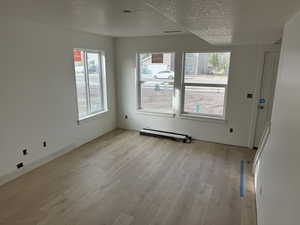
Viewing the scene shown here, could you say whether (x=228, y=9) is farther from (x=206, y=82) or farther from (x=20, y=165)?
(x=20, y=165)

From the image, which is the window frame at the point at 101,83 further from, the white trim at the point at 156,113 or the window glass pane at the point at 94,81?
the white trim at the point at 156,113

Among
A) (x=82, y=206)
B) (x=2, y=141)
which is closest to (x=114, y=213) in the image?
(x=82, y=206)

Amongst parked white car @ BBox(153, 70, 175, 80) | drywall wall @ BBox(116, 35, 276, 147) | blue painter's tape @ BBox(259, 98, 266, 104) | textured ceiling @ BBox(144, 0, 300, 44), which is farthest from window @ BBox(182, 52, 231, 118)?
textured ceiling @ BBox(144, 0, 300, 44)

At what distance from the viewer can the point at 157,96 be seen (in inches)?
214

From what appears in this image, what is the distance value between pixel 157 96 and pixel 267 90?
252cm

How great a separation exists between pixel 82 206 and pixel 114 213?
456 mm

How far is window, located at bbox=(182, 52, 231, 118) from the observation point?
4617mm

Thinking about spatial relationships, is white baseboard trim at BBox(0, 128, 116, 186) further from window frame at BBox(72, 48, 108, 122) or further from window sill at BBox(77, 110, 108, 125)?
window frame at BBox(72, 48, 108, 122)

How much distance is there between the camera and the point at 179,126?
5203 millimetres

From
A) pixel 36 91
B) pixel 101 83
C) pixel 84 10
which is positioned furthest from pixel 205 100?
pixel 36 91

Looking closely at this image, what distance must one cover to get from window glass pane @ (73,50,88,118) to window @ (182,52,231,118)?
2.36m

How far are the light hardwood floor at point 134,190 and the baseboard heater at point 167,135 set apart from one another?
0.46 m

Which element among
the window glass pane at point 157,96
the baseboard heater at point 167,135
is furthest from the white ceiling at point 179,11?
the baseboard heater at point 167,135

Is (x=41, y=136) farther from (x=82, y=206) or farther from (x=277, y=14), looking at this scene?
(x=277, y=14)
